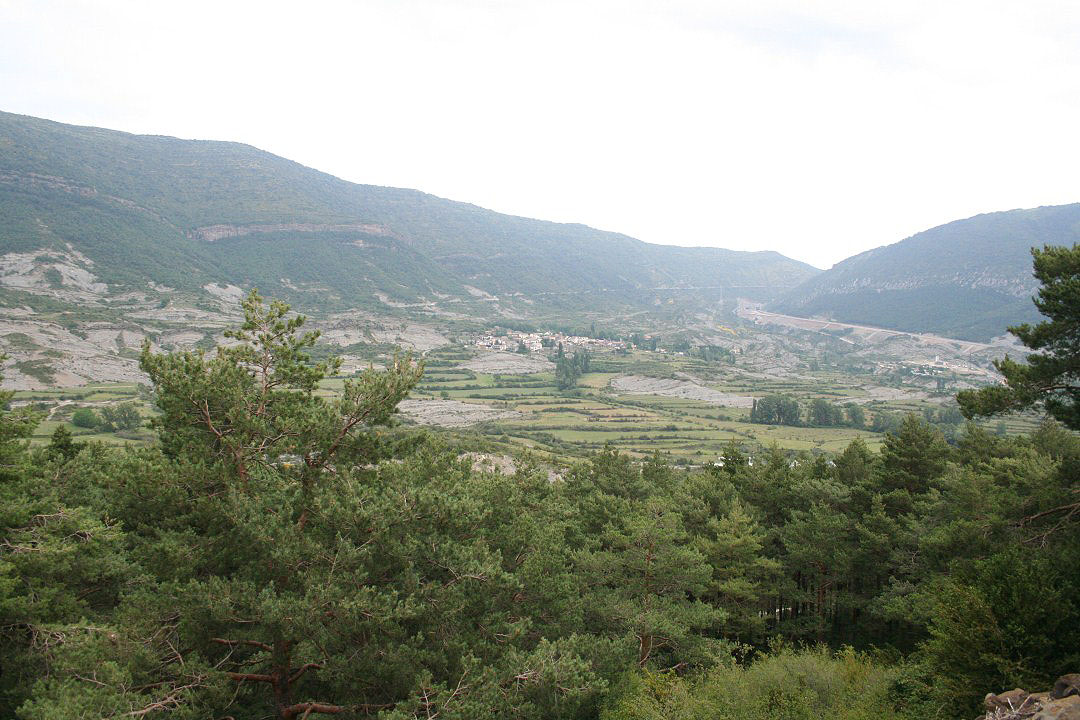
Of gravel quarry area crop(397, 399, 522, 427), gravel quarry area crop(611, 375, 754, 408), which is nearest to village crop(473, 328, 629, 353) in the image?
gravel quarry area crop(611, 375, 754, 408)

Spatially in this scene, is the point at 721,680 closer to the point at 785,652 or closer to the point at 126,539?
the point at 785,652

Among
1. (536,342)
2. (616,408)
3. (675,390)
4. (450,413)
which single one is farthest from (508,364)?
(450,413)

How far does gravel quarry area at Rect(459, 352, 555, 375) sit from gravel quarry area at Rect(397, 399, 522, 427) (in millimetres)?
33732

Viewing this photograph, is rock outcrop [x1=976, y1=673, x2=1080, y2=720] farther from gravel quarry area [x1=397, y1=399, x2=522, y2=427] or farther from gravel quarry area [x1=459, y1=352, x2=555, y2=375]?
gravel quarry area [x1=459, y1=352, x2=555, y2=375]

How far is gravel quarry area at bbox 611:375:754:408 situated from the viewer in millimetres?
107750

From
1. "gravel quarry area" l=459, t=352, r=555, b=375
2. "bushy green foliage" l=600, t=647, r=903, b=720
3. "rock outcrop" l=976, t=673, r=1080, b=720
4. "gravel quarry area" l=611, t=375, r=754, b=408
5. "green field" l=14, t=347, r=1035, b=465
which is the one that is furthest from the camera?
"gravel quarry area" l=459, t=352, r=555, b=375

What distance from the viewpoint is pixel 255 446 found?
11.8 m

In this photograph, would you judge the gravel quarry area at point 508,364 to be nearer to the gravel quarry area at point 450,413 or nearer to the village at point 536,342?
the village at point 536,342

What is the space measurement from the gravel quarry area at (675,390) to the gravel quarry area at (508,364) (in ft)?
63.8

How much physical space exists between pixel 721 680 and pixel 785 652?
299 cm

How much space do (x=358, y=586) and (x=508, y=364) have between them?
12448 centimetres

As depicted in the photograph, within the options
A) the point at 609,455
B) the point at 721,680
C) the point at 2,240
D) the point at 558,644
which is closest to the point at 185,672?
the point at 558,644

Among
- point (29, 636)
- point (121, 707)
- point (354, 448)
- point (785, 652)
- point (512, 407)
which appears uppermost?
point (354, 448)

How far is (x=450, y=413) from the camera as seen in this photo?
86.3 metres
